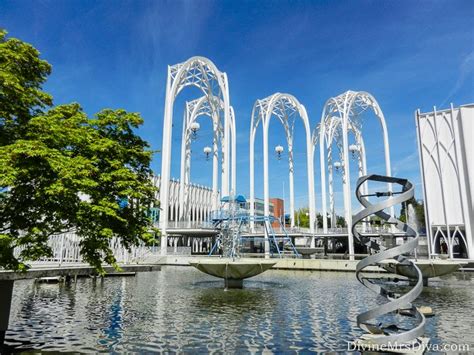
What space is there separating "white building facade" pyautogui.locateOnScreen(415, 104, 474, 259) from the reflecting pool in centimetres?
2318

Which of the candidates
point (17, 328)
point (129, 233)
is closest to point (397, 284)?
point (129, 233)

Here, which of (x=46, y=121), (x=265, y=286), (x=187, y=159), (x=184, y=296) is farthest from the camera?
(x=187, y=159)

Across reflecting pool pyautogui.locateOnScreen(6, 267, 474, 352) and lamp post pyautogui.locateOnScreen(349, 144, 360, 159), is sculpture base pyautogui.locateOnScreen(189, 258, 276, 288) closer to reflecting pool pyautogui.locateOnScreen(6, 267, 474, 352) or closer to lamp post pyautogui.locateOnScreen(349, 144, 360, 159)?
reflecting pool pyautogui.locateOnScreen(6, 267, 474, 352)

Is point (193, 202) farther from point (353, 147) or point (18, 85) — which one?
point (18, 85)

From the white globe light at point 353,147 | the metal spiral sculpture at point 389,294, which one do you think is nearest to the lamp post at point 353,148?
the white globe light at point 353,147

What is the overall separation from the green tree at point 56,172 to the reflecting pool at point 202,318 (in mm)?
2230

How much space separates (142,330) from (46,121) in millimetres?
5858

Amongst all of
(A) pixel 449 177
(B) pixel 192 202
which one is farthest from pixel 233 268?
(B) pixel 192 202

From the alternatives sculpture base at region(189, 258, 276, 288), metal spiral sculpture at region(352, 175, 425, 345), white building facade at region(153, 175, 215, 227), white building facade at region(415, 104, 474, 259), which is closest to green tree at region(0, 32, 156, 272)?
metal spiral sculpture at region(352, 175, 425, 345)

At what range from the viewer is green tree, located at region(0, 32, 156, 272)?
23.5 feet

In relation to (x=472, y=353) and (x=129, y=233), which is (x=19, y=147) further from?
(x=472, y=353)

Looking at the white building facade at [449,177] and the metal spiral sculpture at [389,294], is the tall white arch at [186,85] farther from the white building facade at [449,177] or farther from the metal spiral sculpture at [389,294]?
the metal spiral sculpture at [389,294]

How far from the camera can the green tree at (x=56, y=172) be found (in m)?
7.16

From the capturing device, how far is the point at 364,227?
1962 inches
